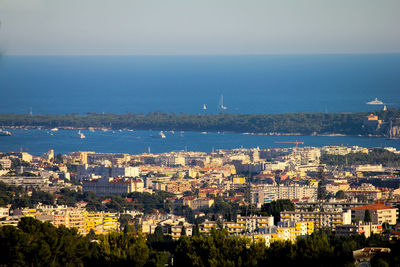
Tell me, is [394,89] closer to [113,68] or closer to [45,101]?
[45,101]

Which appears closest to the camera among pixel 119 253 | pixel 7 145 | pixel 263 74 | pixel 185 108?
pixel 119 253

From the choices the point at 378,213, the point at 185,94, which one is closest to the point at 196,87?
the point at 185,94

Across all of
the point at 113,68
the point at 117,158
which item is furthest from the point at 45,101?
the point at 113,68

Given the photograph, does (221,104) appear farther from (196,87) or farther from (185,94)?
(196,87)

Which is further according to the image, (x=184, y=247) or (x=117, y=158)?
(x=117, y=158)

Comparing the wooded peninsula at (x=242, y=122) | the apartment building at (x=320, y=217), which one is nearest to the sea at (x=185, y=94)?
the wooded peninsula at (x=242, y=122)
